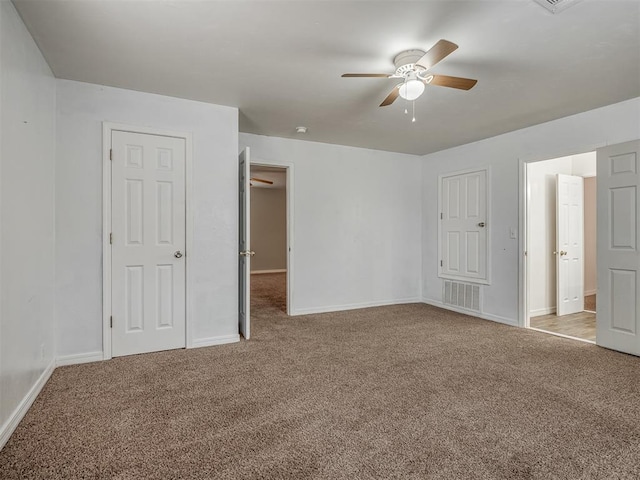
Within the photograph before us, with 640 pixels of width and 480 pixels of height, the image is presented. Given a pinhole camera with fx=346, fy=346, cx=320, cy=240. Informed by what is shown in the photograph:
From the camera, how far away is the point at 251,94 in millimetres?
3354

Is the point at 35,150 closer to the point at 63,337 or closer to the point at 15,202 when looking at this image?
the point at 15,202

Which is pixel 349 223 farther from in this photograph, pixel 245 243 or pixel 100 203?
pixel 100 203

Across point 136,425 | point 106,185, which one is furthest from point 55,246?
point 136,425

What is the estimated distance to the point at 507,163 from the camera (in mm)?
4613

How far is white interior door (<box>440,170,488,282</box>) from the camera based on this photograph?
4.97 metres

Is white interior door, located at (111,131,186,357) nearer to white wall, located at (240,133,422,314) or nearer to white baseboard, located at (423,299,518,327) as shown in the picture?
white wall, located at (240,133,422,314)

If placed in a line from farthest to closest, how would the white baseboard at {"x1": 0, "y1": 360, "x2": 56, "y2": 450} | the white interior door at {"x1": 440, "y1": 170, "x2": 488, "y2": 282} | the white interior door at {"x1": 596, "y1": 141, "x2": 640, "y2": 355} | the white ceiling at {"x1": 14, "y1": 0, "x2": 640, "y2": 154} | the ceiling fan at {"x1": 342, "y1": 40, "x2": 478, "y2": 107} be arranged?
the white interior door at {"x1": 440, "y1": 170, "x2": 488, "y2": 282}
the white interior door at {"x1": 596, "y1": 141, "x2": 640, "y2": 355}
the ceiling fan at {"x1": 342, "y1": 40, "x2": 478, "y2": 107}
the white ceiling at {"x1": 14, "y1": 0, "x2": 640, "y2": 154}
the white baseboard at {"x1": 0, "y1": 360, "x2": 56, "y2": 450}

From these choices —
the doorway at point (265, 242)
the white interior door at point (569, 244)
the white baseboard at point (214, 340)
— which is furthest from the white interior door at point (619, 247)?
the white baseboard at point (214, 340)

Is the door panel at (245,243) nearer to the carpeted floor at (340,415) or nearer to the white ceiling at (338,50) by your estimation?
the carpeted floor at (340,415)

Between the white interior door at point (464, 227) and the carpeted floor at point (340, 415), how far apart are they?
5.47 feet

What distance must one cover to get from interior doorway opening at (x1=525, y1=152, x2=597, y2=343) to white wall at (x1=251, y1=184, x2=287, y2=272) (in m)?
6.69

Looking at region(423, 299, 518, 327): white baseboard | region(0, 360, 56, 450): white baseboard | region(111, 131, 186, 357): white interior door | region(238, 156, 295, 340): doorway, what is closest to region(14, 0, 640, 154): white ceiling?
region(111, 131, 186, 357): white interior door

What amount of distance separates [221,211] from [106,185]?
3.48 feet

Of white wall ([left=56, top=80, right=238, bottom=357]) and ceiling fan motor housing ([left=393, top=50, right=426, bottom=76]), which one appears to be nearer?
ceiling fan motor housing ([left=393, top=50, right=426, bottom=76])
